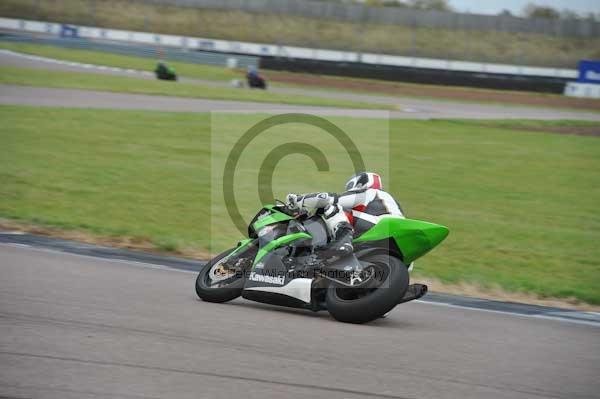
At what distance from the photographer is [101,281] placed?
25.3 ft

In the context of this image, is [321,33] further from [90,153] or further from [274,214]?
[274,214]

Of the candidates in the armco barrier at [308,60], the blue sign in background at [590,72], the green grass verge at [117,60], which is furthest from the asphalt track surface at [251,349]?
the blue sign in background at [590,72]

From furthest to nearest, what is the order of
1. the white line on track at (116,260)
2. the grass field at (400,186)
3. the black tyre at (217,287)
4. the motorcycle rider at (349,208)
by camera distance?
the grass field at (400,186)
the white line on track at (116,260)
the black tyre at (217,287)
the motorcycle rider at (349,208)

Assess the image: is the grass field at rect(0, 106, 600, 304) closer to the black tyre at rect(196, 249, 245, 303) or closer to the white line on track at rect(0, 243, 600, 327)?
the white line on track at rect(0, 243, 600, 327)

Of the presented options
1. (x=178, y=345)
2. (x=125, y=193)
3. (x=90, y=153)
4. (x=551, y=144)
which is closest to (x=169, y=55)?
(x=551, y=144)

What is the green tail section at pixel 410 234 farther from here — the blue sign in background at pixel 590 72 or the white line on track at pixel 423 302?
the blue sign in background at pixel 590 72

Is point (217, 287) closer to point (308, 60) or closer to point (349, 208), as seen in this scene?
point (349, 208)

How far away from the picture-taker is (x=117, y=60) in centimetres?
4144

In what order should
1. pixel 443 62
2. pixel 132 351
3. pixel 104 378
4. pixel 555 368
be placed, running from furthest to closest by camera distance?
pixel 443 62
pixel 555 368
pixel 132 351
pixel 104 378

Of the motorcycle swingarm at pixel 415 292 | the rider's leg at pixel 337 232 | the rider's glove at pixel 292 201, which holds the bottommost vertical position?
the motorcycle swingarm at pixel 415 292

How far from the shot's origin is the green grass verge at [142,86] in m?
28.2

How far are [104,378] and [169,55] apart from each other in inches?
1694

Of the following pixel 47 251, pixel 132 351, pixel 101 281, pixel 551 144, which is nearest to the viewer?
pixel 132 351

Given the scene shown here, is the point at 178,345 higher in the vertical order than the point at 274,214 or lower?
lower
